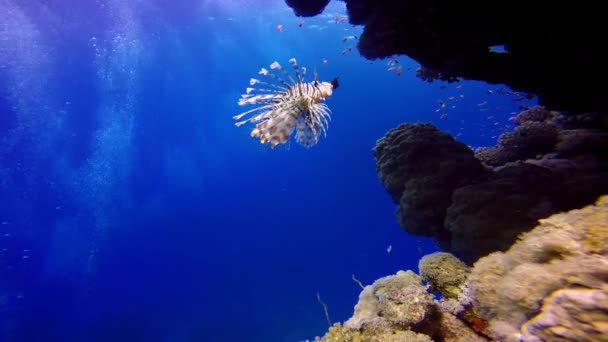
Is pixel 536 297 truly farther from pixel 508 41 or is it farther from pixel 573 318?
pixel 508 41

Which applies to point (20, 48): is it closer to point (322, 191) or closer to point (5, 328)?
point (5, 328)

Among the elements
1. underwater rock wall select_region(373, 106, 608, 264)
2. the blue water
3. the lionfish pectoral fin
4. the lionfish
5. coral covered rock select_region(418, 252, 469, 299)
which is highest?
the blue water

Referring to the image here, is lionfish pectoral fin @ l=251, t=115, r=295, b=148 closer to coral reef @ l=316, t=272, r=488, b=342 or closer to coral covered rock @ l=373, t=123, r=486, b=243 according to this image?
coral reef @ l=316, t=272, r=488, b=342

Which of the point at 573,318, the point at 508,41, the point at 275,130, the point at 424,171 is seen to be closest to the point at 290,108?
the point at 275,130

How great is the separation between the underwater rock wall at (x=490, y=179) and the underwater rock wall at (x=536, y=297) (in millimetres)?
1506

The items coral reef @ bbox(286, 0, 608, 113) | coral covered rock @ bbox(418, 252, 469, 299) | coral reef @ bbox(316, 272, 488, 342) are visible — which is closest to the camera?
coral reef @ bbox(316, 272, 488, 342)

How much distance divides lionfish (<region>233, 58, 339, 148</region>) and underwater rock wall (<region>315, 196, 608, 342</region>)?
2429mm

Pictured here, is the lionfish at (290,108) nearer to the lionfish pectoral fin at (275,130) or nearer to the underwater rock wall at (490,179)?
the lionfish pectoral fin at (275,130)

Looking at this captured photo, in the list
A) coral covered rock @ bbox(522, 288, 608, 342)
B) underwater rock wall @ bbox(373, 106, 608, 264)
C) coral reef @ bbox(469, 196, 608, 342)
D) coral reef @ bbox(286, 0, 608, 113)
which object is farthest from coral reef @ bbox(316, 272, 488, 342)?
coral reef @ bbox(286, 0, 608, 113)

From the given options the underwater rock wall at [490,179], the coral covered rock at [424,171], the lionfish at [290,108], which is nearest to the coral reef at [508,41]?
the underwater rock wall at [490,179]

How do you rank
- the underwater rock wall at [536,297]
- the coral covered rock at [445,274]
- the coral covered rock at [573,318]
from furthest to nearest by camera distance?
1. the coral covered rock at [445,274]
2. the underwater rock wall at [536,297]
3. the coral covered rock at [573,318]

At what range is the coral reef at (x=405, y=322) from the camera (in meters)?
2.87

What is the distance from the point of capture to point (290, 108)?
439 centimetres

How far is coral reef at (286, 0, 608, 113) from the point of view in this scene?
3.57m
